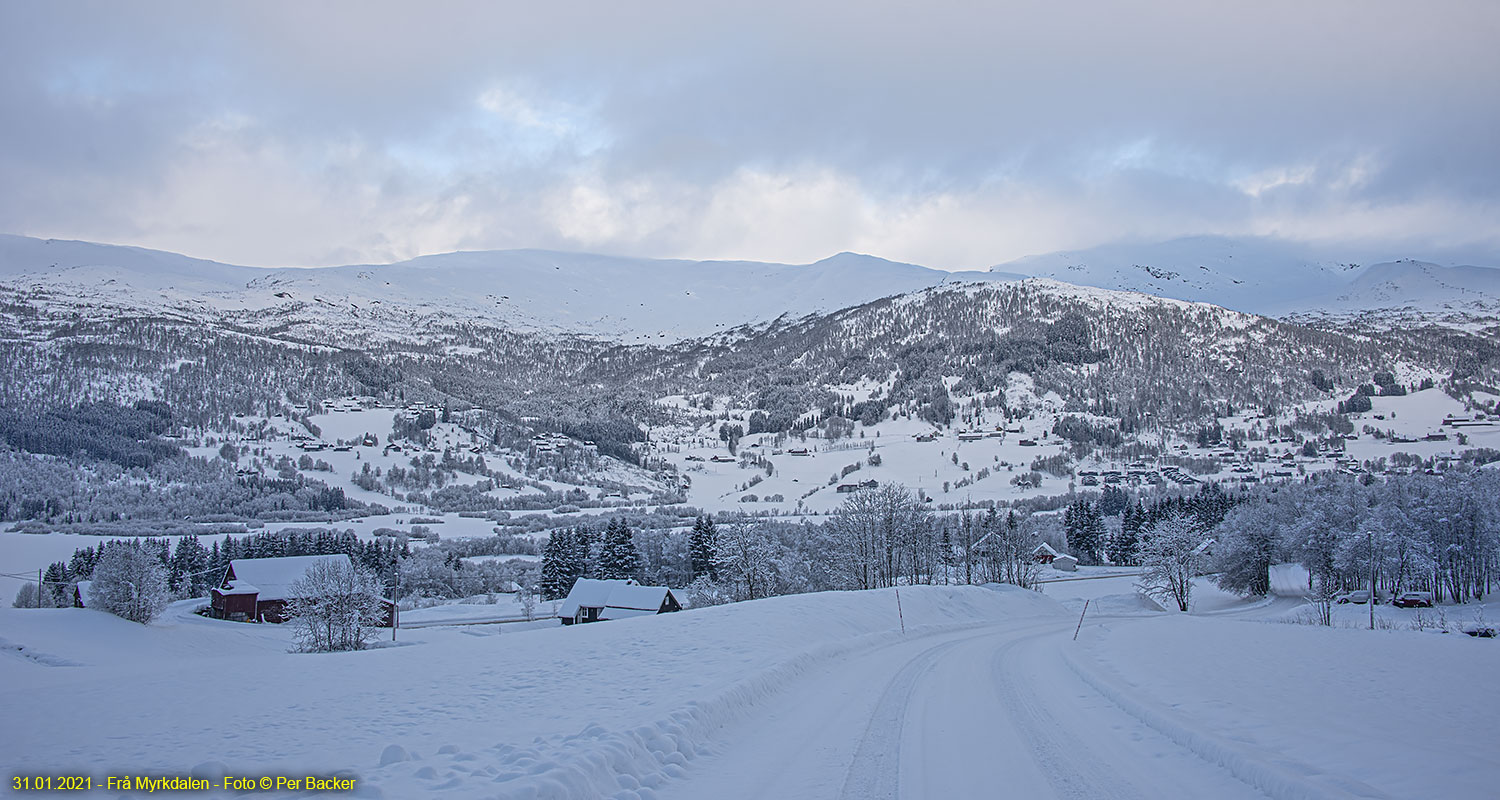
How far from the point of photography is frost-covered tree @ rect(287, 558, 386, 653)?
38625 millimetres

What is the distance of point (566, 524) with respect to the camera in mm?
124375

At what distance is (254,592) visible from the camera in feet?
206

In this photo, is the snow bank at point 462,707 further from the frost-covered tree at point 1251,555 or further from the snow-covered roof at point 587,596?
the frost-covered tree at point 1251,555

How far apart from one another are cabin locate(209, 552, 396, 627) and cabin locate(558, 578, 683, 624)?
1487cm

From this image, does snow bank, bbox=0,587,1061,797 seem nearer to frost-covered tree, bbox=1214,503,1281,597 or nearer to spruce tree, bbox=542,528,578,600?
spruce tree, bbox=542,528,578,600

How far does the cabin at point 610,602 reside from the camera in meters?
59.9

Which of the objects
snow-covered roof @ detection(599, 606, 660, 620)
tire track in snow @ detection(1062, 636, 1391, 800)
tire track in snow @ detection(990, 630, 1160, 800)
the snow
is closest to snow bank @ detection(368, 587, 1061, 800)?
tire track in snow @ detection(990, 630, 1160, 800)

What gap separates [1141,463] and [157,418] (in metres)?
219

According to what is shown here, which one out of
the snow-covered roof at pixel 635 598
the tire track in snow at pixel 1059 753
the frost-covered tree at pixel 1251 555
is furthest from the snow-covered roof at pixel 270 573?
the frost-covered tree at pixel 1251 555

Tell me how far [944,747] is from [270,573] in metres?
69.9

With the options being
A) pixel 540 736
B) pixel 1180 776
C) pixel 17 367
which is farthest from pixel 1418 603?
pixel 17 367

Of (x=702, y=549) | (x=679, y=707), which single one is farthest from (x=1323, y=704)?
(x=702, y=549)

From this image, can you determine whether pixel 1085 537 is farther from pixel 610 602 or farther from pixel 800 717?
pixel 800 717

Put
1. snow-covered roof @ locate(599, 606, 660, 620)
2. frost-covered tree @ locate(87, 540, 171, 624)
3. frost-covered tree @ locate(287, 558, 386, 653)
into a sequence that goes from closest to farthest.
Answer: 1. frost-covered tree @ locate(287, 558, 386, 653)
2. frost-covered tree @ locate(87, 540, 171, 624)
3. snow-covered roof @ locate(599, 606, 660, 620)
